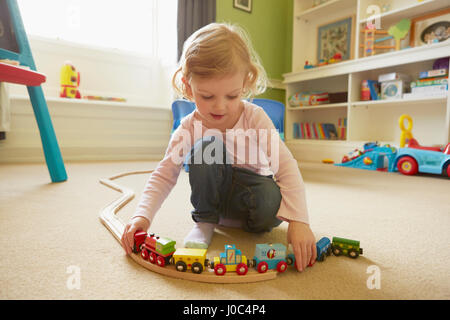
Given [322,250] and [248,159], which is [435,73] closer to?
[248,159]

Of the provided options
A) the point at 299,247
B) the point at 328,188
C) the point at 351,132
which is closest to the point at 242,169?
the point at 299,247

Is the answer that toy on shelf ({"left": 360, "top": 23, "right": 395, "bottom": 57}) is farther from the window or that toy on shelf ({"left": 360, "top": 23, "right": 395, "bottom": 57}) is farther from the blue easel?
the blue easel

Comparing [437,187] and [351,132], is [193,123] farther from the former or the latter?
[351,132]

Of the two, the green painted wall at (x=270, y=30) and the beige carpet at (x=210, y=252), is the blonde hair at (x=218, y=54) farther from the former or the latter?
the green painted wall at (x=270, y=30)

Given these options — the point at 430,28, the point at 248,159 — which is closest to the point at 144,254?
the point at 248,159

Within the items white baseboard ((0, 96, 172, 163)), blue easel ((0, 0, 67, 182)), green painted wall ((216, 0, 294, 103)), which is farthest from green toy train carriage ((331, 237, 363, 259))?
green painted wall ((216, 0, 294, 103))

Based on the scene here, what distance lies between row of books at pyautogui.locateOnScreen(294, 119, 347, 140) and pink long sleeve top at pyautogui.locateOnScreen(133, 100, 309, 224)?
2.29m

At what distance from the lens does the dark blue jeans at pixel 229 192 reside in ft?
2.17

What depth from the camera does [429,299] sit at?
422 mm

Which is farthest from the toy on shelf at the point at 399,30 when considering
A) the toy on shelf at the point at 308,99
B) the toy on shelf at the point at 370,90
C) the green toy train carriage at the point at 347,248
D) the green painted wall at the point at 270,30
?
the green toy train carriage at the point at 347,248

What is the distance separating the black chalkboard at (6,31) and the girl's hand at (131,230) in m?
1.10

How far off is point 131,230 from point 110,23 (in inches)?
102

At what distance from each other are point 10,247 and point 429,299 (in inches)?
29.5

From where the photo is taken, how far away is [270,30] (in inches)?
128
